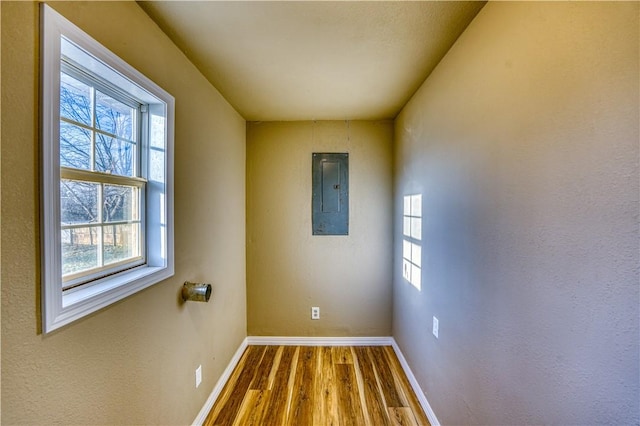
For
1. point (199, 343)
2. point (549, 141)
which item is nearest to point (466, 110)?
point (549, 141)

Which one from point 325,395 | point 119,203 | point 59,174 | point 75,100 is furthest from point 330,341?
point 75,100

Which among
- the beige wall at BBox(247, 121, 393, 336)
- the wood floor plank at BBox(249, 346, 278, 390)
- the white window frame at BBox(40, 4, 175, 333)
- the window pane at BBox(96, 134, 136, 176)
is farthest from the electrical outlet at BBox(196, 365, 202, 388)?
the window pane at BBox(96, 134, 136, 176)

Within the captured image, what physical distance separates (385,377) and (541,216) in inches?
74.2

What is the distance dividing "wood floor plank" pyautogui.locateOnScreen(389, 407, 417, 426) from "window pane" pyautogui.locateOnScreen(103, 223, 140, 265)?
1888mm

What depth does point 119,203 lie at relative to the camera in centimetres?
116

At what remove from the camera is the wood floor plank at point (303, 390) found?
1.71 m

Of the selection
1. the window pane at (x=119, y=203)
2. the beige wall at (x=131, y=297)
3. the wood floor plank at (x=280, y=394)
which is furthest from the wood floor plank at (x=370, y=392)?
the window pane at (x=119, y=203)

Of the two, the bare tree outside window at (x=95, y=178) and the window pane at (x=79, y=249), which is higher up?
the bare tree outside window at (x=95, y=178)

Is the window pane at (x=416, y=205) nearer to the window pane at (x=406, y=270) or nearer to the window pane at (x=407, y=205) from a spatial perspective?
the window pane at (x=407, y=205)

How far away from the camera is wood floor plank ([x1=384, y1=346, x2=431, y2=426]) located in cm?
172

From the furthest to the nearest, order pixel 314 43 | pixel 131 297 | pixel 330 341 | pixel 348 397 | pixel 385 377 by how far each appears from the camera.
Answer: pixel 330 341 < pixel 385 377 < pixel 348 397 < pixel 314 43 < pixel 131 297

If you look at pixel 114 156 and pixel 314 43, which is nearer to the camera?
pixel 114 156

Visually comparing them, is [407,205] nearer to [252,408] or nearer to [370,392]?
[370,392]

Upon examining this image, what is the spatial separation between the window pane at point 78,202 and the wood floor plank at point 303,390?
5.55ft
